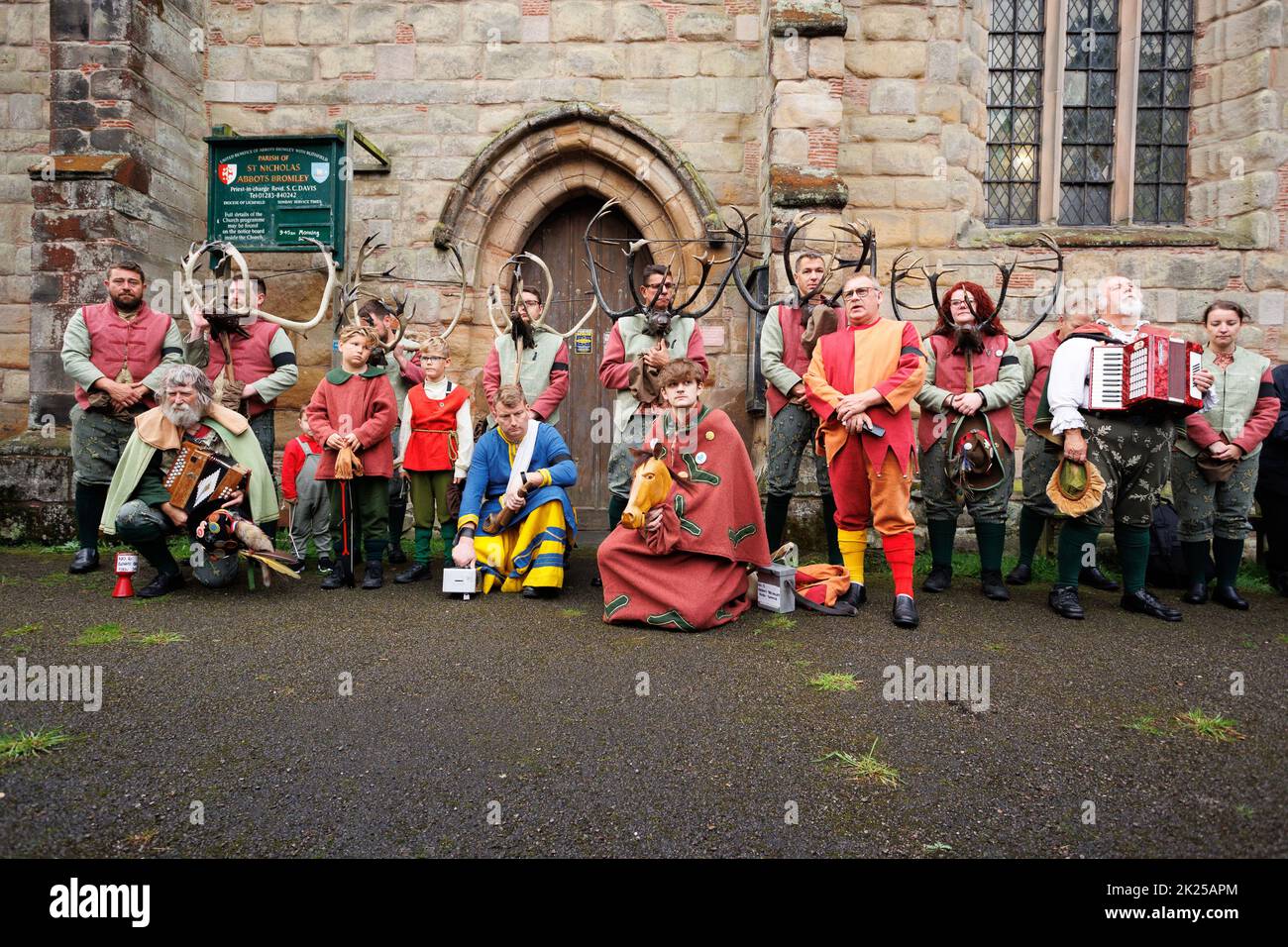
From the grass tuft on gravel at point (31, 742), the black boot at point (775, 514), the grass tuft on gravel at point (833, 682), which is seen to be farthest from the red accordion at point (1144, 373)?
the grass tuft on gravel at point (31, 742)

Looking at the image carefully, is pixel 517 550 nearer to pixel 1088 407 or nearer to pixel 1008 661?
pixel 1008 661

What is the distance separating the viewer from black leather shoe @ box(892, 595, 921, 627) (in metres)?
4.49

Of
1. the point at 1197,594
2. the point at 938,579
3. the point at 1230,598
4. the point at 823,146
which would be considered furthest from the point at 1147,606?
the point at 823,146

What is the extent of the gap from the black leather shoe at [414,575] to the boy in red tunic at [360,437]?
152 mm

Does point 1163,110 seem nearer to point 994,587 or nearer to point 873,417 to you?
point 994,587

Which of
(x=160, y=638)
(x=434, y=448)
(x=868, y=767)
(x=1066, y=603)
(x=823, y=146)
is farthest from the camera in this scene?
(x=823, y=146)

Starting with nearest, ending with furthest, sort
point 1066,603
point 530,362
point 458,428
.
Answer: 1. point 1066,603
2. point 458,428
3. point 530,362

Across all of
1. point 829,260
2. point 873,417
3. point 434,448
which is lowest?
point 434,448

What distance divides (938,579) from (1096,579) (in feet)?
4.39

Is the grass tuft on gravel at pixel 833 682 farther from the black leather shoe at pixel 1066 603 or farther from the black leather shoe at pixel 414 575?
the black leather shoe at pixel 414 575

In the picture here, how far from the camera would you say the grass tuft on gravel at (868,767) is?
2.58 m

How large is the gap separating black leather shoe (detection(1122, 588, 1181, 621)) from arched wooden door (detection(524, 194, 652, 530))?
506 cm

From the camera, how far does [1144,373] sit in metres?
4.48
